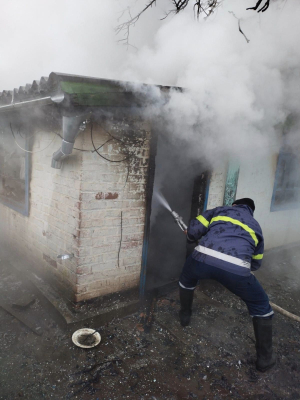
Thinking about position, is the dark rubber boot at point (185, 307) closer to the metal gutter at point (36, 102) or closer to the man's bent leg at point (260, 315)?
the man's bent leg at point (260, 315)

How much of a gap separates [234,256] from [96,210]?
2.01 m

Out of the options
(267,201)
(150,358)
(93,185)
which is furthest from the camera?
(267,201)

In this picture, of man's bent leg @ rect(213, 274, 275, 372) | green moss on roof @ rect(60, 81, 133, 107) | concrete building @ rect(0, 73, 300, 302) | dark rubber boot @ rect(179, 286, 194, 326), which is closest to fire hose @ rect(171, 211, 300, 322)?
concrete building @ rect(0, 73, 300, 302)

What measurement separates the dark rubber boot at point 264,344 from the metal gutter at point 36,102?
12.2ft

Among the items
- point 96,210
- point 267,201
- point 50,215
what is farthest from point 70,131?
point 267,201

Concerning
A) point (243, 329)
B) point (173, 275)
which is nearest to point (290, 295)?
point (243, 329)

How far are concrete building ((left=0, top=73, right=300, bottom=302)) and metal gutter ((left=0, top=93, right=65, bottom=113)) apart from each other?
0.06 ft

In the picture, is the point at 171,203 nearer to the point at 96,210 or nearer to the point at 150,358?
the point at 96,210

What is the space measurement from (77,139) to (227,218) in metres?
2.32

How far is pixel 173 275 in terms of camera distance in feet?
19.1

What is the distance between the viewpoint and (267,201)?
6.99 m

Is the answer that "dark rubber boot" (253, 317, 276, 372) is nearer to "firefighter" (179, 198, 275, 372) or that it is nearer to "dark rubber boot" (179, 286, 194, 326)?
"firefighter" (179, 198, 275, 372)

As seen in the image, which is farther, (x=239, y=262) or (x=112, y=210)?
(x=112, y=210)

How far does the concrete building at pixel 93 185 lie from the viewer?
12.3ft
